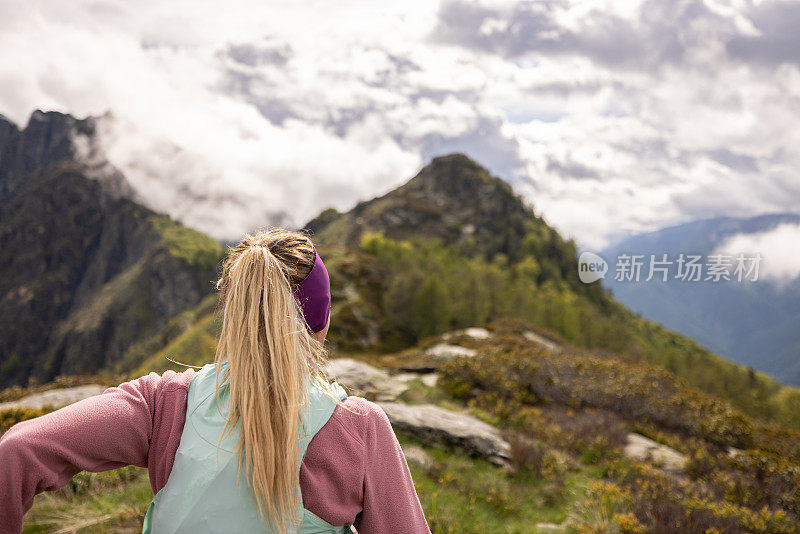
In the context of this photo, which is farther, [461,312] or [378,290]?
[378,290]

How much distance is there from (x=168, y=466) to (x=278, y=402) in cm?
47

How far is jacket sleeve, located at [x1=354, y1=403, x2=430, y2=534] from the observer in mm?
1517

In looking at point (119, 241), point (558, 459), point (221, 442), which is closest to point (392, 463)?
point (221, 442)

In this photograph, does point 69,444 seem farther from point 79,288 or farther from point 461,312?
point 79,288

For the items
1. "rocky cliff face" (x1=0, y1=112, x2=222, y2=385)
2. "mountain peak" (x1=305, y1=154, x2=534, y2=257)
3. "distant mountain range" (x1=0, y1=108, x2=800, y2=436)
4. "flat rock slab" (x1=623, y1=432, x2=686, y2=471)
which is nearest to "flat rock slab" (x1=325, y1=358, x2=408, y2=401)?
"distant mountain range" (x1=0, y1=108, x2=800, y2=436)

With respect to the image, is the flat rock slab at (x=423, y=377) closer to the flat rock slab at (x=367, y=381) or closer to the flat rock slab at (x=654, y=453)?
the flat rock slab at (x=367, y=381)

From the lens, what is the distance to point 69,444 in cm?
130

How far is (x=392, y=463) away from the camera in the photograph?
1.55m

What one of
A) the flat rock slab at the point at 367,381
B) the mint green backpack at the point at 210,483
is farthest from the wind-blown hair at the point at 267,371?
the flat rock slab at the point at 367,381

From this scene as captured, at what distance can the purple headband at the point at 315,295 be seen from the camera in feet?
5.65

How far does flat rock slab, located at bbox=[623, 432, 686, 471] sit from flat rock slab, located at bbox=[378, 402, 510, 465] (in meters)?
3.03

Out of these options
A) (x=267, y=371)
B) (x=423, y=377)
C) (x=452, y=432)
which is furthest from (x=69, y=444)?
(x=423, y=377)

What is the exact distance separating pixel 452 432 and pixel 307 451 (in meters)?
7.21

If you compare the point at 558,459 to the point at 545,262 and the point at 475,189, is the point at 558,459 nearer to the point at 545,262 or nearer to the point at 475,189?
the point at 545,262
